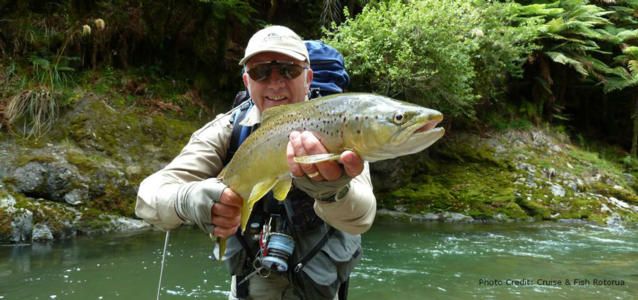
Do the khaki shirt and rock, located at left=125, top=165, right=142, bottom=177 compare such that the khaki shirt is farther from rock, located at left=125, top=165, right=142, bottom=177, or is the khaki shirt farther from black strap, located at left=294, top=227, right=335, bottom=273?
rock, located at left=125, top=165, right=142, bottom=177

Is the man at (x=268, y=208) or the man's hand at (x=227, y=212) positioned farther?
the man at (x=268, y=208)

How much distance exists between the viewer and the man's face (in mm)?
2732

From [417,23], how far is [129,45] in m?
7.21

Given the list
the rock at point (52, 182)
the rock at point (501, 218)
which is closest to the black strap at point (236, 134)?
the rock at point (52, 182)

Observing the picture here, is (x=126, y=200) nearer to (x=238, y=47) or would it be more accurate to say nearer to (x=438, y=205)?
(x=238, y=47)

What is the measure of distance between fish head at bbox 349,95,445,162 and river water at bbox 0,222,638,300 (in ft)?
15.3

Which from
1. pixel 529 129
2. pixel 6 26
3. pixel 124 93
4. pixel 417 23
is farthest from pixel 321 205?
pixel 529 129

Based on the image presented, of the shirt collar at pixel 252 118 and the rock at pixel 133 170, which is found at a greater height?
the shirt collar at pixel 252 118

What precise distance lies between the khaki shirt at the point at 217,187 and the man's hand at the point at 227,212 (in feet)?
0.15

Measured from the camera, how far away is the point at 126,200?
9.12 metres

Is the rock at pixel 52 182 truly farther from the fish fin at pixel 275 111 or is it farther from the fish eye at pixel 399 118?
the fish eye at pixel 399 118

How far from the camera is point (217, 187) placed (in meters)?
2.29

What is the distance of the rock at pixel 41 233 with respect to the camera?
782 centimetres

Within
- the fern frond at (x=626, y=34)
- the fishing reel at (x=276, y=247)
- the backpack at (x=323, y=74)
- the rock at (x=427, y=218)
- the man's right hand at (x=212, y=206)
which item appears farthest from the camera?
the fern frond at (x=626, y=34)
